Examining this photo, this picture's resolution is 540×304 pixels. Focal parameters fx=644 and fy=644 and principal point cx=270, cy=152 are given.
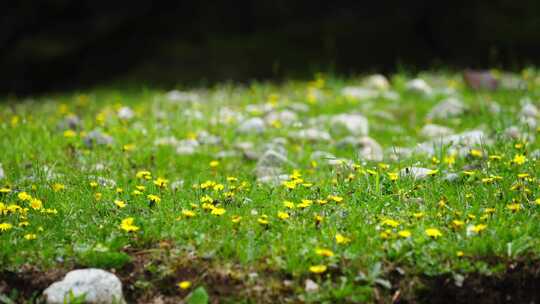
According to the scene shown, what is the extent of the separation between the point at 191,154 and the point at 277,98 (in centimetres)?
219

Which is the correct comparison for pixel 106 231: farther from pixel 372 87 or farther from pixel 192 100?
pixel 372 87

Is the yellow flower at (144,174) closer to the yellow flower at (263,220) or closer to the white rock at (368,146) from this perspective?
the yellow flower at (263,220)

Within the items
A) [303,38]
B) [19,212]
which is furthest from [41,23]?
[19,212]

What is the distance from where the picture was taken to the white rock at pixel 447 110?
677cm

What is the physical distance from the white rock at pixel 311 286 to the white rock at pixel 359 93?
4359 mm

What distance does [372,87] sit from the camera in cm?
816

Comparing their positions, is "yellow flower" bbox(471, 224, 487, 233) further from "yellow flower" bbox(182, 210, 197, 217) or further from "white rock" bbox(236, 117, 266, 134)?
"white rock" bbox(236, 117, 266, 134)

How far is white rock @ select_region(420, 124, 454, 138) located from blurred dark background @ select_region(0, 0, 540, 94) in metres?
3.12

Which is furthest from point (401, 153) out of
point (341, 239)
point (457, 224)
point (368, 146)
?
point (341, 239)

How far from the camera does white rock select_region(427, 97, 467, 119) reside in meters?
6.77

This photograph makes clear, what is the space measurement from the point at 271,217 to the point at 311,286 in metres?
0.57

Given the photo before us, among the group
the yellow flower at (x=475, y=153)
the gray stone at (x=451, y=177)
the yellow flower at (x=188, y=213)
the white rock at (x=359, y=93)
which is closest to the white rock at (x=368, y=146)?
the yellow flower at (x=475, y=153)

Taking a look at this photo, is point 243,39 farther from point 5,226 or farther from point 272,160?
point 5,226

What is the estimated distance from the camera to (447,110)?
22.3 ft
